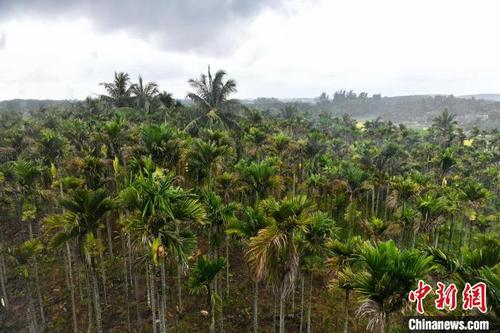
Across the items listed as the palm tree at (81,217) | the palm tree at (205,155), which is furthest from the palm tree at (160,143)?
the palm tree at (81,217)

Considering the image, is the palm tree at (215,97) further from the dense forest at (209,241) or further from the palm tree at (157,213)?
the palm tree at (157,213)

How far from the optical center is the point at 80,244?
12.3m

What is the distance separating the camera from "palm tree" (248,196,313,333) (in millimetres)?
10328

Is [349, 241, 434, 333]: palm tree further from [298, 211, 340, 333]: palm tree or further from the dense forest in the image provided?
[298, 211, 340, 333]: palm tree

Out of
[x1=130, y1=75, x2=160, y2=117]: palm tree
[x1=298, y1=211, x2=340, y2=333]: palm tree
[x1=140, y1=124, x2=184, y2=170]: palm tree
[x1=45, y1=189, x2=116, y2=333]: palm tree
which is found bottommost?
[x1=298, y1=211, x2=340, y2=333]: palm tree

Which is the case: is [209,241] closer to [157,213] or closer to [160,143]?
[160,143]

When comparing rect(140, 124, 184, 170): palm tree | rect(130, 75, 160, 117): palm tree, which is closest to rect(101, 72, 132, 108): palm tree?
rect(130, 75, 160, 117): palm tree

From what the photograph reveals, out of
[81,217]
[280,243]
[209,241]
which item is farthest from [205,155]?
[280,243]

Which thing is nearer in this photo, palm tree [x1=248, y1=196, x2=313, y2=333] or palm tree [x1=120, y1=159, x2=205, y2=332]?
palm tree [x1=120, y1=159, x2=205, y2=332]

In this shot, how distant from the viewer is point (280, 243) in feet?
34.3

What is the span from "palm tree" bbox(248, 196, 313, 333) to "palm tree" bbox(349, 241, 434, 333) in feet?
9.40

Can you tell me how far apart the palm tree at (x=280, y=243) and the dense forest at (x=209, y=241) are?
48mm

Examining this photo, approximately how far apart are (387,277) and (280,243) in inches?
144

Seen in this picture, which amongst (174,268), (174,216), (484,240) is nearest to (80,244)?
(174,216)
